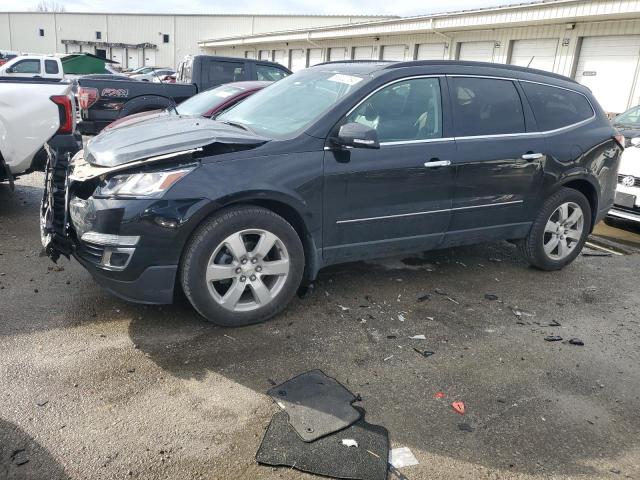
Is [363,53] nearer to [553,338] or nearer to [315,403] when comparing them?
[553,338]

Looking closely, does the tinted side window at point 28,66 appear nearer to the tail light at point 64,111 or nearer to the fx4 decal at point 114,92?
the fx4 decal at point 114,92

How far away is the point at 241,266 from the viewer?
11.7ft

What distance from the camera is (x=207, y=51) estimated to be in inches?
1993

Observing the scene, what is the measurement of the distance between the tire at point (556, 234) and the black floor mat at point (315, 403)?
278 centimetres

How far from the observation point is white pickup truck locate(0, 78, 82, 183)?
5406 millimetres

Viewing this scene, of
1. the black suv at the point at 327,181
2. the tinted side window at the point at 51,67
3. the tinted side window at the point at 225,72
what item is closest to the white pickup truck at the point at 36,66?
the tinted side window at the point at 51,67

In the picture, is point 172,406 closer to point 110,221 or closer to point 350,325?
point 110,221

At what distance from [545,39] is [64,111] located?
15.4 m

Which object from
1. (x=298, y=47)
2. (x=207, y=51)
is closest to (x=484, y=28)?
(x=298, y=47)

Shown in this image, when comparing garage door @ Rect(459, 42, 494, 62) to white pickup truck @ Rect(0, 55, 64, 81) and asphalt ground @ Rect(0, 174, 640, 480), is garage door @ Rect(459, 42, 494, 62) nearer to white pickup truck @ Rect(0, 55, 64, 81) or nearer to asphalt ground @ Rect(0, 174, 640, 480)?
white pickup truck @ Rect(0, 55, 64, 81)

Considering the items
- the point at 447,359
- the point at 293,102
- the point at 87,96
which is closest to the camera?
the point at 447,359

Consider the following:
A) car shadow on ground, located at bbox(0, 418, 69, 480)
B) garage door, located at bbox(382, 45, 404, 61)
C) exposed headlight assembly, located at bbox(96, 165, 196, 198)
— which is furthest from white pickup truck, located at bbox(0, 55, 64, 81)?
car shadow on ground, located at bbox(0, 418, 69, 480)

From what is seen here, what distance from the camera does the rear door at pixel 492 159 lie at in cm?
431

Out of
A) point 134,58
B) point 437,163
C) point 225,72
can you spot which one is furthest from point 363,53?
point 134,58
